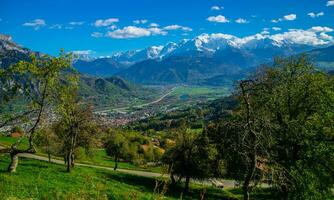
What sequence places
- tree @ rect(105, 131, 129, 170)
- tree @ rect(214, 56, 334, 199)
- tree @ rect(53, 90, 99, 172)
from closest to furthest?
tree @ rect(214, 56, 334, 199) → tree @ rect(53, 90, 99, 172) → tree @ rect(105, 131, 129, 170)

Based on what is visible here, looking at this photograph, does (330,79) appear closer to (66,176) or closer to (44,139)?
(66,176)

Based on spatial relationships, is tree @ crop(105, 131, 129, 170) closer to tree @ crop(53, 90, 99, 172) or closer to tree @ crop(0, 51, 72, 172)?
tree @ crop(53, 90, 99, 172)

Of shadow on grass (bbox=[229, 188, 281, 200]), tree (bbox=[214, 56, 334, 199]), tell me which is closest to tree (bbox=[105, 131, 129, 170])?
shadow on grass (bbox=[229, 188, 281, 200])

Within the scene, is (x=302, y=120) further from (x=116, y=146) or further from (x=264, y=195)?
(x=116, y=146)

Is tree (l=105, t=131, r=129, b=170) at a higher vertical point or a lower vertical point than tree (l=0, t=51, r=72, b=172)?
lower

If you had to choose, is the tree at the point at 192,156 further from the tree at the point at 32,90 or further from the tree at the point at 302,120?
the tree at the point at 32,90

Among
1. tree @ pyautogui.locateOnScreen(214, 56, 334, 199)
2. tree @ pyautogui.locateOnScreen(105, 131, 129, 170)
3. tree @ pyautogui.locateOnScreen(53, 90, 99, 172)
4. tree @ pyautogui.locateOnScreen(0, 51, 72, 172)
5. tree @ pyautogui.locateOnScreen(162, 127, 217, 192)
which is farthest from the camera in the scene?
tree @ pyautogui.locateOnScreen(105, 131, 129, 170)

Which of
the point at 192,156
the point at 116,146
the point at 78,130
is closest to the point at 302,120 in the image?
the point at 192,156

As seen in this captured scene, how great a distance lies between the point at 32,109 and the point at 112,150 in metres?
53.8

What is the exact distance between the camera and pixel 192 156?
53.7 meters

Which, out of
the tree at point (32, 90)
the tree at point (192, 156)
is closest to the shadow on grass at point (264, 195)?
the tree at point (192, 156)

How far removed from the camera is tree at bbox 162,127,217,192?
52.6m

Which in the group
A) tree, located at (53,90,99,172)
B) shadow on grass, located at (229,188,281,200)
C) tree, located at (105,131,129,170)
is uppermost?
tree, located at (53,90,99,172)

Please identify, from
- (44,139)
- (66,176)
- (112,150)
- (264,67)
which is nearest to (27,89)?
(66,176)
